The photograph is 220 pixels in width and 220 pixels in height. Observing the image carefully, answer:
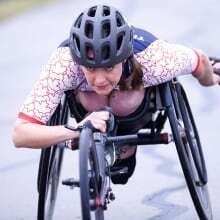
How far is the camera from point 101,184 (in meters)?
4.06

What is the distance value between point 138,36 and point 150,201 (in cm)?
174

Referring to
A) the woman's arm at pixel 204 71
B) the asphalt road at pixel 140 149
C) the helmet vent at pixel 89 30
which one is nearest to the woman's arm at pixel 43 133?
the helmet vent at pixel 89 30

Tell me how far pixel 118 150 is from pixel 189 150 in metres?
0.42

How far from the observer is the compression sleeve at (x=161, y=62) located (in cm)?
445

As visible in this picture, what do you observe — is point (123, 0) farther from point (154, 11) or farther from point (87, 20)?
point (87, 20)

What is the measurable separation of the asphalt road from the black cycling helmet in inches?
66.5

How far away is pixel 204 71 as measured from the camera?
15.8 feet

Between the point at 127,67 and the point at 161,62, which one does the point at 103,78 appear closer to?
the point at 127,67

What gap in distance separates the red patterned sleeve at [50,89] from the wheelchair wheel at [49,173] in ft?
1.18

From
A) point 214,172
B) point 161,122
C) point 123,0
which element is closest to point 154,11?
point 123,0

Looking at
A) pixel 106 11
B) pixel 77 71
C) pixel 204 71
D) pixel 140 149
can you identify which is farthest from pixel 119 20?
pixel 140 149

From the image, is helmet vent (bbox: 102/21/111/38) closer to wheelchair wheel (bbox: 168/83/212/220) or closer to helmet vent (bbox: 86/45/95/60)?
helmet vent (bbox: 86/45/95/60)

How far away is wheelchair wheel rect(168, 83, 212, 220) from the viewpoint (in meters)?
4.50

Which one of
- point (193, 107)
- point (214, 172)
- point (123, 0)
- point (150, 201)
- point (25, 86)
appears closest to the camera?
point (150, 201)
